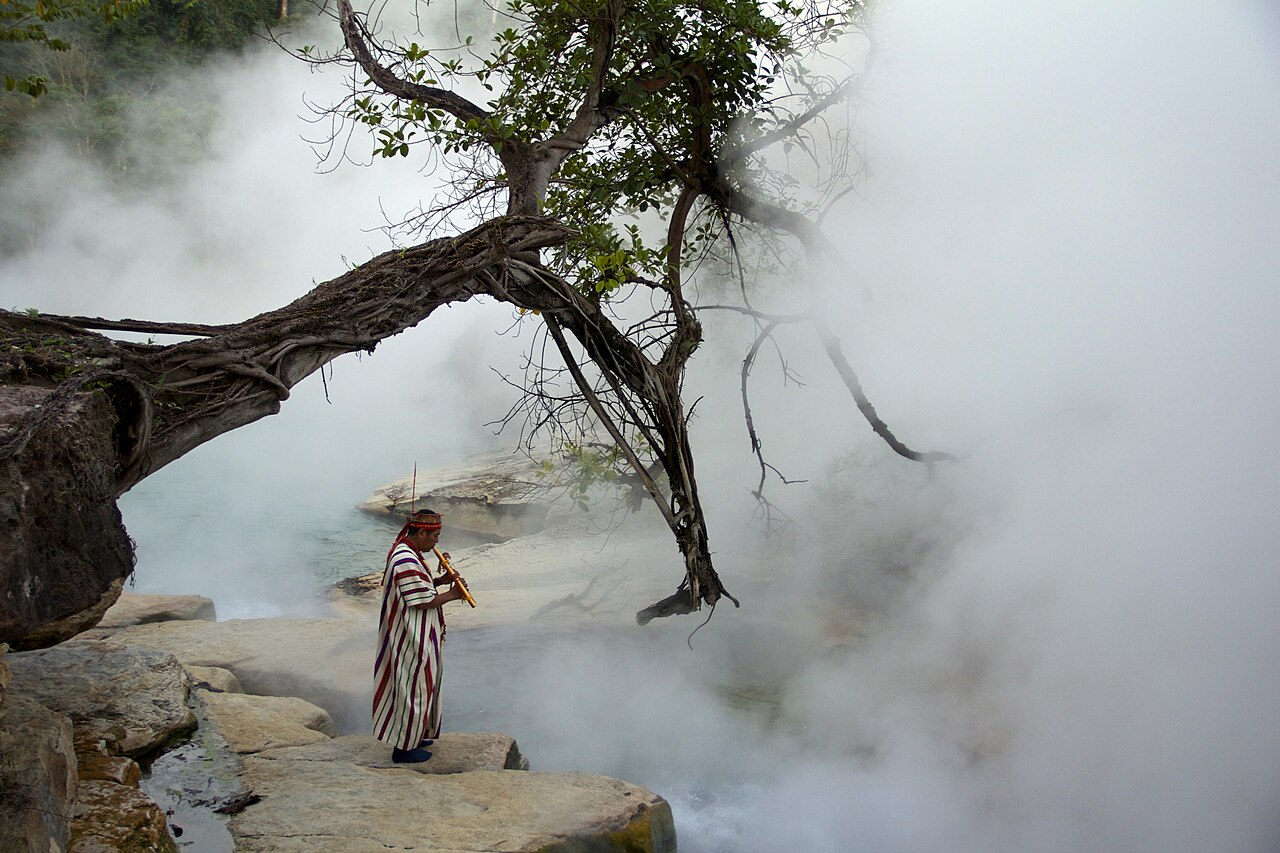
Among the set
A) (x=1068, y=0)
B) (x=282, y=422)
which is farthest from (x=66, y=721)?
(x=282, y=422)

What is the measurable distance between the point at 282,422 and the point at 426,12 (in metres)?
9.28

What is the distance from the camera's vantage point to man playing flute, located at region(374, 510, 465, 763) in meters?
3.63

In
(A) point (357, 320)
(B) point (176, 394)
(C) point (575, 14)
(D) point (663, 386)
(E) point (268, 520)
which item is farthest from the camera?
(E) point (268, 520)

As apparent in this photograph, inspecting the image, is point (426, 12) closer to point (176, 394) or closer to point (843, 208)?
point (843, 208)

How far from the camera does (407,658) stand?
12.2ft

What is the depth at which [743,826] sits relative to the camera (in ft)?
13.6

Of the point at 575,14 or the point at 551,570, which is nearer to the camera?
the point at 575,14

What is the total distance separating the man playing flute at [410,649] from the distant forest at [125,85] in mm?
16309

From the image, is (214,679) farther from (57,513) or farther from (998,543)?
(998,543)

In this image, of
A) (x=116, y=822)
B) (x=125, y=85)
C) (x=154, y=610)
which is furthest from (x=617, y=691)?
(x=125, y=85)

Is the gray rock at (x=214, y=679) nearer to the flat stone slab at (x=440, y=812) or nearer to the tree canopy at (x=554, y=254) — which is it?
the flat stone slab at (x=440, y=812)

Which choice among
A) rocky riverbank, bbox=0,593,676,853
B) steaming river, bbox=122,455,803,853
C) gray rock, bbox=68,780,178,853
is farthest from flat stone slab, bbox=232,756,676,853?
steaming river, bbox=122,455,803,853

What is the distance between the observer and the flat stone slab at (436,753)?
3.62 meters

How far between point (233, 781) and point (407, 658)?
73 cm
